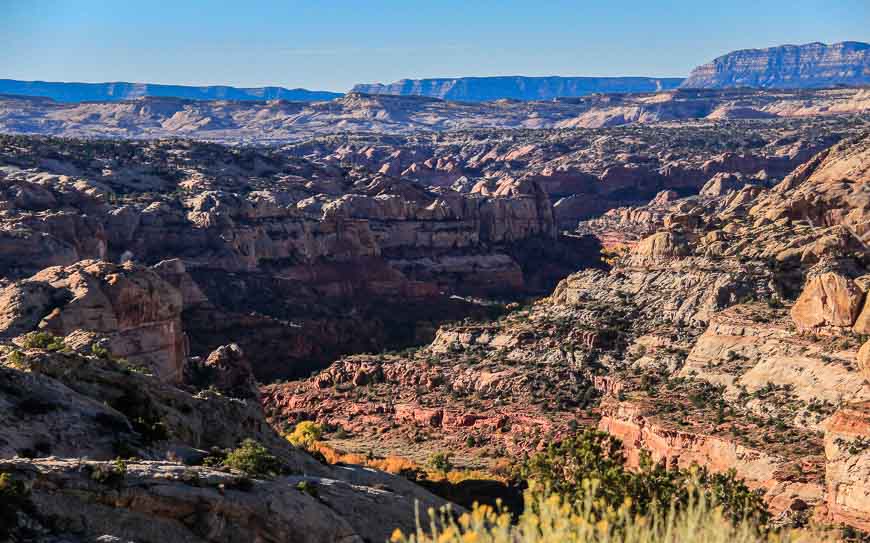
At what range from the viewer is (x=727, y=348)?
59.0 m

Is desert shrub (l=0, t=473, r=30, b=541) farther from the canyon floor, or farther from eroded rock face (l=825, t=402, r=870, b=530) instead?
eroded rock face (l=825, t=402, r=870, b=530)

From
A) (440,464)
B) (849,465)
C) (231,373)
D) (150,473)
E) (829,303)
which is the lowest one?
(440,464)

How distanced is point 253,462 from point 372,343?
5638 centimetres

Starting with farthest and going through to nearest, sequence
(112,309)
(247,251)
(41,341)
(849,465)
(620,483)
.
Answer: (247,251) < (112,309) < (41,341) < (849,465) < (620,483)

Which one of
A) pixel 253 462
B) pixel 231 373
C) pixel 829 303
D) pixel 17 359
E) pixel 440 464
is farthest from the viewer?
pixel 231 373

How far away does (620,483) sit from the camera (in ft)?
118

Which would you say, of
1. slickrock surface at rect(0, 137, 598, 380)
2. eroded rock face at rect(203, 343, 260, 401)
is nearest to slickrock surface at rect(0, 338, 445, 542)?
eroded rock face at rect(203, 343, 260, 401)

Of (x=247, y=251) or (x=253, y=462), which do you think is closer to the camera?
(x=253, y=462)

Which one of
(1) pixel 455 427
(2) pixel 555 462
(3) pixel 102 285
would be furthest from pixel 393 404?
(2) pixel 555 462

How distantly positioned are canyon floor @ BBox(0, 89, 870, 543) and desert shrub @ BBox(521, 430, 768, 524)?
13.1 feet

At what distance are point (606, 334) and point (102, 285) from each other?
25689 mm

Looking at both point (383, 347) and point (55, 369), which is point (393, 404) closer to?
point (383, 347)

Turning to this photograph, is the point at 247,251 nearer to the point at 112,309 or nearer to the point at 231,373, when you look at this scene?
the point at 231,373

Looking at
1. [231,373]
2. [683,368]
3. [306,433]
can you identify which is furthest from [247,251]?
[683,368]
